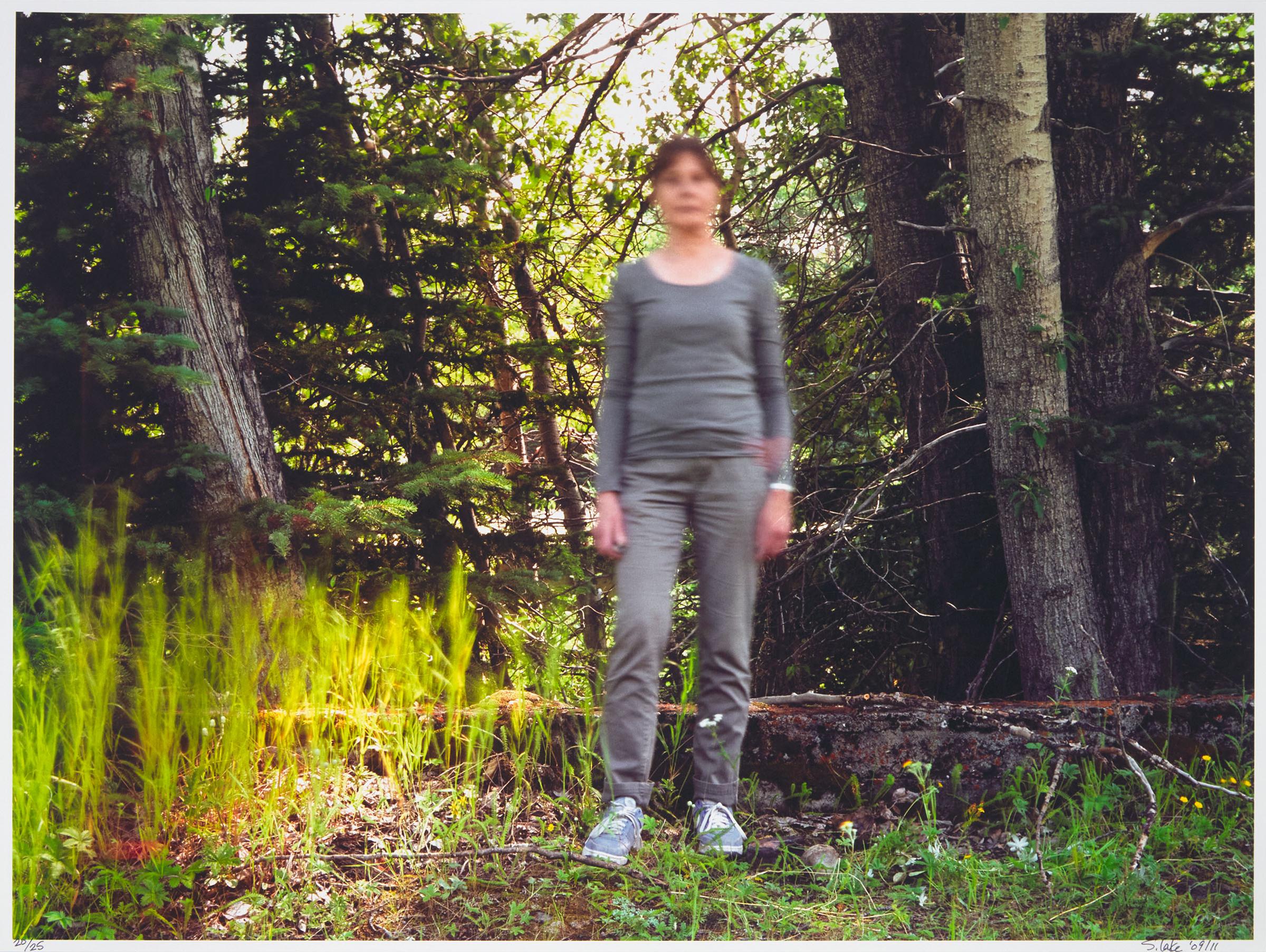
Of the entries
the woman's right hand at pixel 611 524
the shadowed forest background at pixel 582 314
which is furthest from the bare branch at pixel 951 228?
the woman's right hand at pixel 611 524

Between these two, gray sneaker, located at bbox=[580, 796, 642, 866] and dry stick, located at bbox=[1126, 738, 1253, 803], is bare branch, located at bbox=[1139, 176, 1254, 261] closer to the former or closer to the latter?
dry stick, located at bbox=[1126, 738, 1253, 803]

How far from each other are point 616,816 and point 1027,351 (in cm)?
209

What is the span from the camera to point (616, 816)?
2102 mm

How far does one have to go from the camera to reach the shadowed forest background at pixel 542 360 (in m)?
2.57

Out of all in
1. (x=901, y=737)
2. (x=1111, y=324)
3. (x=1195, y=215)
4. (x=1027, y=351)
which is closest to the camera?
(x=901, y=737)

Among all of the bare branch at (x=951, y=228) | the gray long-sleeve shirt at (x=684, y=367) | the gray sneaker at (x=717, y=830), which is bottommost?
the gray sneaker at (x=717, y=830)

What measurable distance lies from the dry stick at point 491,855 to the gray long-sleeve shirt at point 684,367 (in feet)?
3.12

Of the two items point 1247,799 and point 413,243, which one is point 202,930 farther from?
point 1247,799

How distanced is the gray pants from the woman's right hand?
20 millimetres

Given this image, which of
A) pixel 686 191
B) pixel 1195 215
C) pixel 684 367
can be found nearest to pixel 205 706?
pixel 684 367

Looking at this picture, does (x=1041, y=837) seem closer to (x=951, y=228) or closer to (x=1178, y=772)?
(x=1178, y=772)

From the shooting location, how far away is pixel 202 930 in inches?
81.4

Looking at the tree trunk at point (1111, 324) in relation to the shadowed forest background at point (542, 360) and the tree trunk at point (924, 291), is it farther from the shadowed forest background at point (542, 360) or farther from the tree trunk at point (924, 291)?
the tree trunk at point (924, 291)
